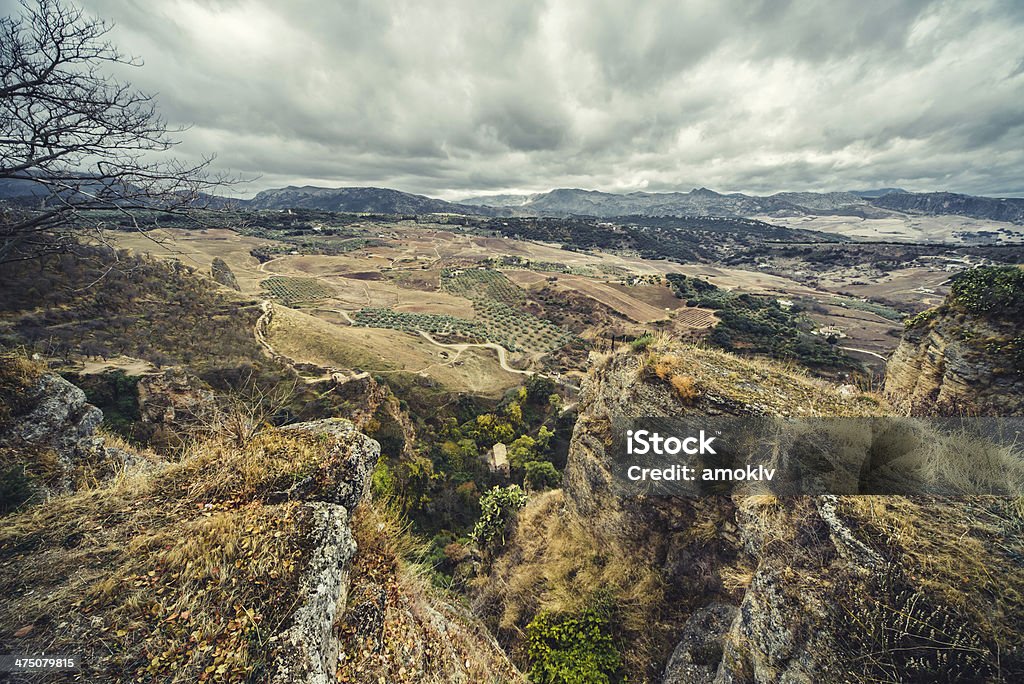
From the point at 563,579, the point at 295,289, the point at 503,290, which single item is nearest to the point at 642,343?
the point at 563,579

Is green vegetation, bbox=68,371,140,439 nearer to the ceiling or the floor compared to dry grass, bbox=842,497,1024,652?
nearer to the floor

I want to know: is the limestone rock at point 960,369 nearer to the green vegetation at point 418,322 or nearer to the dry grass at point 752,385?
the dry grass at point 752,385

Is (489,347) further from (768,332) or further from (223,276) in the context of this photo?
(223,276)

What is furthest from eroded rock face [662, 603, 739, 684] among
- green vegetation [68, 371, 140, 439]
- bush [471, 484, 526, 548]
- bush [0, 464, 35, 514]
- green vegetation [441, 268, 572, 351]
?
green vegetation [441, 268, 572, 351]

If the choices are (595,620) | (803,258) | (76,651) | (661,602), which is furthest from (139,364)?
(803,258)

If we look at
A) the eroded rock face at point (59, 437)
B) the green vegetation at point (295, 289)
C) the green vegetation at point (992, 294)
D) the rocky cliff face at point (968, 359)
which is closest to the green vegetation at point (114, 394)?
the eroded rock face at point (59, 437)

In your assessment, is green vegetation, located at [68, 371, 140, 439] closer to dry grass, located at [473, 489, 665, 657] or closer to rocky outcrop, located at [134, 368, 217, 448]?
rocky outcrop, located at [134, 368, 217, 448]

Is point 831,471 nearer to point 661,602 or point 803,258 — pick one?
point 661,602
